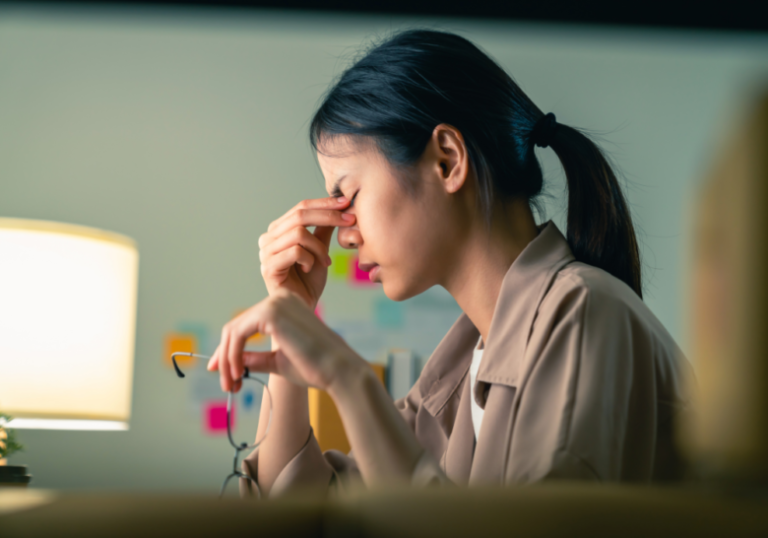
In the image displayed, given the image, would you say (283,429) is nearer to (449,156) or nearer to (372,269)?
(372,269)

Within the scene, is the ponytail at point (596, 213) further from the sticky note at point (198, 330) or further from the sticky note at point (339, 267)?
the sticky note at point (198, 330)

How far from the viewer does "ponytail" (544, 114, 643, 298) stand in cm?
105

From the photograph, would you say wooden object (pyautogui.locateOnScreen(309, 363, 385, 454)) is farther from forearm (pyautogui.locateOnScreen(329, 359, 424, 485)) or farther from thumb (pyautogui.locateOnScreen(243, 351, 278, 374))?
forearm (pyautogui.locateOnScreen(329, 359, 424, 485))

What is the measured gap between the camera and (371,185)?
1.09 m

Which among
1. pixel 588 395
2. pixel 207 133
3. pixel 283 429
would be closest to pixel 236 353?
pixel 283 429

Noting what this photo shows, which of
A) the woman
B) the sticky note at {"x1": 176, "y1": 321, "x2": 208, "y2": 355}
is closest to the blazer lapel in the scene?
the woman

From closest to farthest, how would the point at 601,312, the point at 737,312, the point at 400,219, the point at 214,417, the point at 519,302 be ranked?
the point at 737,312 < the point at 601,312 < the point at 519,302 < the point at 400,219 < the point at 214,417

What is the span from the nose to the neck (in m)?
0.17

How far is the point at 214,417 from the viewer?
105 inches

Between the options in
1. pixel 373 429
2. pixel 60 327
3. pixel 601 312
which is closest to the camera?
pixel 373 429

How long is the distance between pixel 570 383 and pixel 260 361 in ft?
1.36

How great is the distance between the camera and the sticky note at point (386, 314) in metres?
2.83

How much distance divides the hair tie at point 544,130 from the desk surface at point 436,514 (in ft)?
3.09

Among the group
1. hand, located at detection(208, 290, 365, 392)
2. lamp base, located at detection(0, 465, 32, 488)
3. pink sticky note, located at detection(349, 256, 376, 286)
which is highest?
pink sticky note, located at detection(349, 256, 376, 286)
